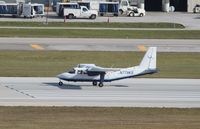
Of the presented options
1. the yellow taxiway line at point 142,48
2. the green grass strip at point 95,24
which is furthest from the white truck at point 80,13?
the yellow taxiway line at point 142,48

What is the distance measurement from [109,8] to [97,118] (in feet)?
292

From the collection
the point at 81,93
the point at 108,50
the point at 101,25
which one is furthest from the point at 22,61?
the point at 101,25

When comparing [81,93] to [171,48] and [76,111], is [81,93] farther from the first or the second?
[171,48]

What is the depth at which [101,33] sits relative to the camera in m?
86.5

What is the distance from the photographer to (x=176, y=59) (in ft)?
206

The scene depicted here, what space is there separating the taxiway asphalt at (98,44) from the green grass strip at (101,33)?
14.5 ft

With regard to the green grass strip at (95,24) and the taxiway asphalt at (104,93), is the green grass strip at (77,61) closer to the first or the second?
the taxiway asphalt at (104,93)

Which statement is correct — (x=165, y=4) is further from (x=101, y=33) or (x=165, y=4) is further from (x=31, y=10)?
(x=101, y=33)

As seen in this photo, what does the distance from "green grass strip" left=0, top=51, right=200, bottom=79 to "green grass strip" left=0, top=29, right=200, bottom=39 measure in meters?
16.3

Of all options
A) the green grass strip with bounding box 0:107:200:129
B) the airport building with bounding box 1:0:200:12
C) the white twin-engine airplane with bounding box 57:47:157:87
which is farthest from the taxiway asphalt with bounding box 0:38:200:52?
the airport building with bounding box 1:0:200:12

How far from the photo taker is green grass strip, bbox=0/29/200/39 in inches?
3253

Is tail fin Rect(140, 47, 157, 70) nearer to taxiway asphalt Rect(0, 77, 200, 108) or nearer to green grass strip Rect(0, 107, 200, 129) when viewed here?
taxiway asphalt Rect(0, 77, 200, 108)

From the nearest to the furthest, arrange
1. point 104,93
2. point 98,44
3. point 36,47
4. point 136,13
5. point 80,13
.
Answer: point 104,93 → point 36,47 → point 98,44 → point 80,13 → point 136,13

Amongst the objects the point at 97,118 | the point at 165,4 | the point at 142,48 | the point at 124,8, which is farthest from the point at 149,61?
the point at 165,4
